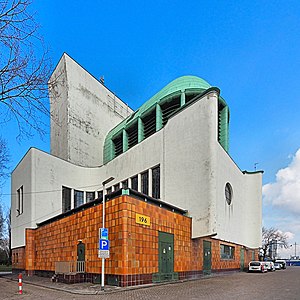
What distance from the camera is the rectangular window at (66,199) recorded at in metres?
34.6

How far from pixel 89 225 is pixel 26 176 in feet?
47.7

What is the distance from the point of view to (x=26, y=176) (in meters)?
33.2

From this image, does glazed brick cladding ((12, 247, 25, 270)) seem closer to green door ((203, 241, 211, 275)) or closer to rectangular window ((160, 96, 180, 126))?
green door ((203, 241, 211, 275))

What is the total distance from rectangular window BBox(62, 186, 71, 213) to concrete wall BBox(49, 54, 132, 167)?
13.3 feet

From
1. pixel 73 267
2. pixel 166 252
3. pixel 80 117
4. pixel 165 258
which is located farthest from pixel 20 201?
pixel 165 258

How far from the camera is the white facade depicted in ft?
80.1

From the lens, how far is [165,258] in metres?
20.6

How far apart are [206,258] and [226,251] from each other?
560cm

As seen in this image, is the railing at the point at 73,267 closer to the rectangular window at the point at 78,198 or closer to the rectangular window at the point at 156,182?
the rectangular window at the point at 156,182

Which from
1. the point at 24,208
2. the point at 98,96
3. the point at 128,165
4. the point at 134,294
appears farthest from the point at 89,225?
the point at 98,96

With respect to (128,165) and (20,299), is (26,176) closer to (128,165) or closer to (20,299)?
(128,165)

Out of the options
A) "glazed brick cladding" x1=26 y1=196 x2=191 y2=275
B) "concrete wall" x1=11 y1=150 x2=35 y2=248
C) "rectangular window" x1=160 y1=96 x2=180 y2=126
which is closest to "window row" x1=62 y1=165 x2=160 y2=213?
"glazed brick cladding" x1=26 y1=196 x2=191 y2=275

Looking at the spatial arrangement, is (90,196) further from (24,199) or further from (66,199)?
(24,199)

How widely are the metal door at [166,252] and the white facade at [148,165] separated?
10.1ft
